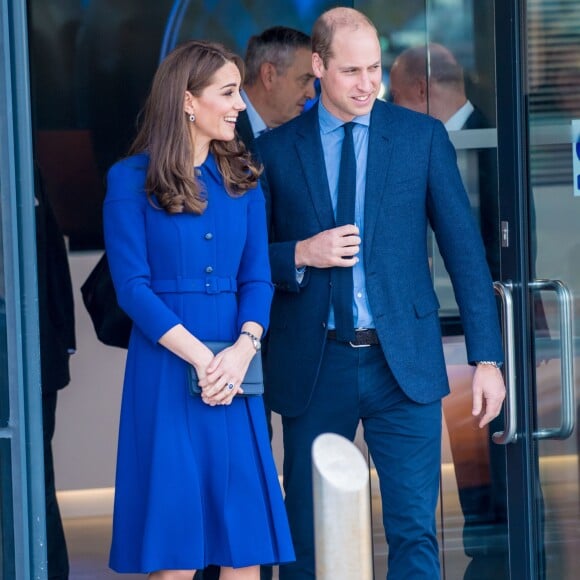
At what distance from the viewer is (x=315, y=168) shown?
154 inches

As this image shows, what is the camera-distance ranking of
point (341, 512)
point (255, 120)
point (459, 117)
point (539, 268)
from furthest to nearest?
point (255, 120) < point (459, 117) < point (539, 268) < point (341, 512)

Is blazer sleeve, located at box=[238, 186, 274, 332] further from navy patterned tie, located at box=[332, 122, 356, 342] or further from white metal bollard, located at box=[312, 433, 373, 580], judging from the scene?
white metal bollard, located at box=[312, 433, 373, 580]

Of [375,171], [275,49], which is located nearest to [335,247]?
[375,171]

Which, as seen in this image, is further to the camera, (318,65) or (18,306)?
(318,65)

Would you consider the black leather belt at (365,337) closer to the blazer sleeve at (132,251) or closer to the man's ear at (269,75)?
the blazer sleeve at (132,251)

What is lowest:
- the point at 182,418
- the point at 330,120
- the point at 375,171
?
the point at 182,418

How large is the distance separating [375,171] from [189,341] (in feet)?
2.50

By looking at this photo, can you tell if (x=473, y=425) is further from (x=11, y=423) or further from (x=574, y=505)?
(x=11, y=423)

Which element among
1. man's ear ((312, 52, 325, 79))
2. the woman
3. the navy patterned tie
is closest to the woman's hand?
the woman

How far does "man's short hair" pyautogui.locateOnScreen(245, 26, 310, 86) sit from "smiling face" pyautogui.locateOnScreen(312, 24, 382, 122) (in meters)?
1.23

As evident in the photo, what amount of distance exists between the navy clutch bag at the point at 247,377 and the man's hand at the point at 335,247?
0.33m

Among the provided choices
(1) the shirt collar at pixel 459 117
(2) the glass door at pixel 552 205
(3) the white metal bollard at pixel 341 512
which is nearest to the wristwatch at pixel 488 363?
(2) the glass door at pixel 552 205

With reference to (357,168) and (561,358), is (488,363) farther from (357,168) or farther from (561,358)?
(357,168)

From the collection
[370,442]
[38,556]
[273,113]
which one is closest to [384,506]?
[370,442]
